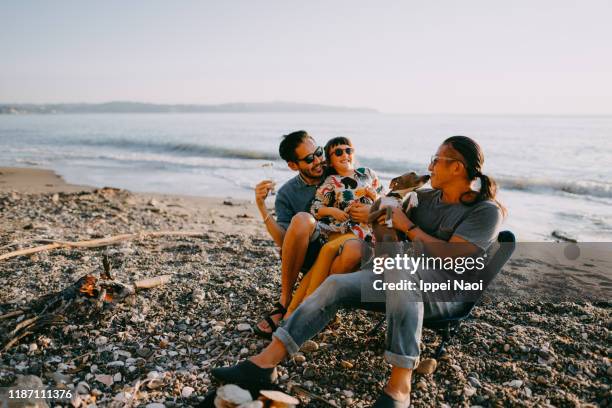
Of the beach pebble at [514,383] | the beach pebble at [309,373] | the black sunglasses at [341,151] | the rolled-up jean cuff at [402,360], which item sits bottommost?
the beach pebble at [309,373]

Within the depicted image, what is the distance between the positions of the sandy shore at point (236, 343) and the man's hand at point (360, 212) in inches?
38.0

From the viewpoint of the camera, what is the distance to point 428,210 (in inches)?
134

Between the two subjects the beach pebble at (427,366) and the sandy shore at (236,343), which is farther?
the beach pebble at (427,366)

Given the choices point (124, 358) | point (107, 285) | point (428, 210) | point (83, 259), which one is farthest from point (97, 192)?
point (428, 210)

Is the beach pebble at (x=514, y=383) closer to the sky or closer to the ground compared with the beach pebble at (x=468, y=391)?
closer to the sky

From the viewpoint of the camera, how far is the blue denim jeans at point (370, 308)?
272cm

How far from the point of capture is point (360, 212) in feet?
11.5

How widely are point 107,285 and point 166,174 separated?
12405 millimetres

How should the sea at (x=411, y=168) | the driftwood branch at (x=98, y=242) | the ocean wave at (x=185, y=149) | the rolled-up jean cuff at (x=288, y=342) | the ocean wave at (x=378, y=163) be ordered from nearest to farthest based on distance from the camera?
1. the rolled-up jean cuff at (x=288, y=342)
2. the driftwood branch at (x=98, y=242)
3. the sea at (x=411, y=168)
4. the ocean wave at (x=378, y=163)
5. the ocean wave at (x=185, y=149)

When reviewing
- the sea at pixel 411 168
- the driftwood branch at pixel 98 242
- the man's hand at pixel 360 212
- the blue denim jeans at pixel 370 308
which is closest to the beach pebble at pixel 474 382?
the blue denim jeans at pixel 370 308


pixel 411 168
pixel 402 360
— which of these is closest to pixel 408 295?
pixel 402 360

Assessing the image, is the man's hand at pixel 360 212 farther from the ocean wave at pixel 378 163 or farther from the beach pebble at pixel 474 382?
the ocean wave at pixel 378 163

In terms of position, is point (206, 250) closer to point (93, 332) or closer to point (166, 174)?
point (93, 332)

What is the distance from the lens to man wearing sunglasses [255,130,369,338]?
11.6 ft
